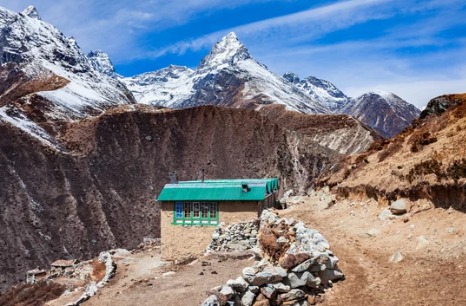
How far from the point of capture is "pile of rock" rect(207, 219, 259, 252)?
1055 inches

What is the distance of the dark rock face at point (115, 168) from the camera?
64.1 metres

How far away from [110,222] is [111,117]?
33.6m

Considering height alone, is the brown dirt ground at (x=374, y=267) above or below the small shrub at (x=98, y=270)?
above

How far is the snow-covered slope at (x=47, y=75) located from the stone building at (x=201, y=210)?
76.7m

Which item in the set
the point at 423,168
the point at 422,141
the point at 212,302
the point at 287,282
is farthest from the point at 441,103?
the point at 212,302

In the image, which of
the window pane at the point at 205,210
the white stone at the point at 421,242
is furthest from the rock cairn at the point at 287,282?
the window pane at the point at 205,210

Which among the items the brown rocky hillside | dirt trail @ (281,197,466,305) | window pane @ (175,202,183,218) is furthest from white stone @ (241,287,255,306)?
window pane @ (175,202,183,218)

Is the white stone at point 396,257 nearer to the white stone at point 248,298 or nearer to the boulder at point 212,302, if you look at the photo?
the white stone at point 248,298

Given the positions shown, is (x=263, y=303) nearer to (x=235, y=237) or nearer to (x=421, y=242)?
(x=421, y=242)

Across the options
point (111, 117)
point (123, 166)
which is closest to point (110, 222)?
point (123, 166)

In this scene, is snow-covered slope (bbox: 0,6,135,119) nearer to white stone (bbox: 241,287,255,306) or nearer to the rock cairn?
the rock cairn

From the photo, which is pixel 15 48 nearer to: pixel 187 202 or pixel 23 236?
pixel 23 236

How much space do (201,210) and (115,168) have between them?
6037cm

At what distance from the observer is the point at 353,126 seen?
112 m
